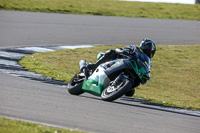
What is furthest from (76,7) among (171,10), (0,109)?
(0,109)

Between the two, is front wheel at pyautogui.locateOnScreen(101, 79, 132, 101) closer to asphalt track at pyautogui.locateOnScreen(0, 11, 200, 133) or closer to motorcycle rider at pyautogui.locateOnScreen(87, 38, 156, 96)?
asphalt track at pyautogui.locateOnScreen(0, 11, 200, 133)

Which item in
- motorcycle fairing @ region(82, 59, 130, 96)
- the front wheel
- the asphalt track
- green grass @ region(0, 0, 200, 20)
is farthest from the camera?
green grass @ region(0, 0, 200, 20)

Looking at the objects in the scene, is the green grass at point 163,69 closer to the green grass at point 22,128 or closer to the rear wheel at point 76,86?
the rear wheel at point 76,86

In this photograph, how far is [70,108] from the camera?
7285mm

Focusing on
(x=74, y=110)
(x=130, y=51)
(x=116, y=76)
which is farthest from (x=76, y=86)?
(x=74, y=110)

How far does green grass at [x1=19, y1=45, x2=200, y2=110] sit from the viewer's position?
10.8m

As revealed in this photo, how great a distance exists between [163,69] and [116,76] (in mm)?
6350

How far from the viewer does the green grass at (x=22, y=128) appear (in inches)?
207

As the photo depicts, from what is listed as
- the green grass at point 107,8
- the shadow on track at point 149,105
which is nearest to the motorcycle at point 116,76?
the shadow on track at point 149,105

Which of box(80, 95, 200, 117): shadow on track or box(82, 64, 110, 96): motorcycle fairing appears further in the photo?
box(80, 95, 200, 117): shadow on track

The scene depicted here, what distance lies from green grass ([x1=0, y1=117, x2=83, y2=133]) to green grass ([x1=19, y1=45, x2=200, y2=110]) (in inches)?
171

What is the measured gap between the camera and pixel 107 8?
27359 millimetres

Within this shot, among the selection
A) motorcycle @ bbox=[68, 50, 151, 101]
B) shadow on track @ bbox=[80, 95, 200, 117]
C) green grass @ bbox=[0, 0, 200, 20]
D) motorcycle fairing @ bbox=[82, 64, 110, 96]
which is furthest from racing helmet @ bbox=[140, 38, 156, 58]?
green grass @ bbox=[0, 0, 200, 20]

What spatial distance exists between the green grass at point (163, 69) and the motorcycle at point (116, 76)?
4.72 feet
